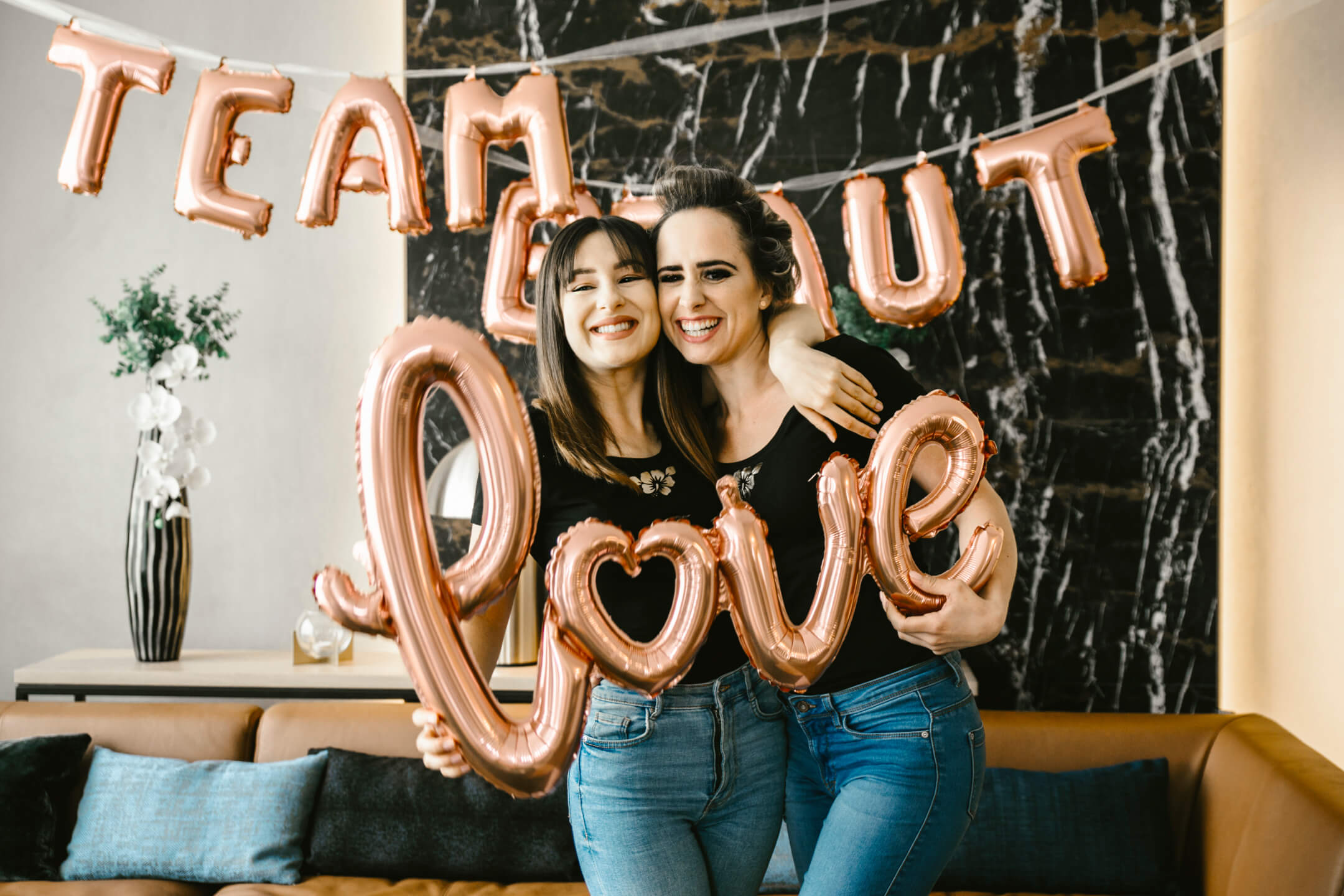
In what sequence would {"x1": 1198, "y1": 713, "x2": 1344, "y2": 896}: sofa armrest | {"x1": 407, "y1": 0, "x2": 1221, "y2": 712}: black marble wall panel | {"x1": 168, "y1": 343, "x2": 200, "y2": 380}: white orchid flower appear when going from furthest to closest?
{"x1": 407, "y1": 0, "x2": 1221, "y2": 712}: black marble wall panel → {"x1": 168, "y1": 343, "x2": 200, "y2": 380}: white orchid flower → {"x1": 1198, "y1": 713, "x2": 1344, "y2": 896}: sofa armrest

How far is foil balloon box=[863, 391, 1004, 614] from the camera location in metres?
0.70

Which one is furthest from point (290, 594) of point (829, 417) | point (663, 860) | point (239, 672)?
point (829, 417)

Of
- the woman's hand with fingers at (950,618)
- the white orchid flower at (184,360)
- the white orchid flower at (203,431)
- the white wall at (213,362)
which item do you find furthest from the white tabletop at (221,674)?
the woman's hand with fingers at (950,618)

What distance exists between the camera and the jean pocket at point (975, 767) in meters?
1.05

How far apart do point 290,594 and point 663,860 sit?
7.08 ft

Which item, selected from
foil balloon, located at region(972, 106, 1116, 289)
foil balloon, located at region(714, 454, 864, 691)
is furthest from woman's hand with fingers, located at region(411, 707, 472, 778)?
foil balloon, located at region(972, 106, 1116, 289)

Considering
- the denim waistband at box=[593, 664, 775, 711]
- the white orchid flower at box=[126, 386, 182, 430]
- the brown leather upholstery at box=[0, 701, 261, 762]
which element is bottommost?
the brown leather upholstery at box=[0, 701, 261, 762]

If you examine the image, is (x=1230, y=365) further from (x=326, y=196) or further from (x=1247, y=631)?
(x=326, y=196)

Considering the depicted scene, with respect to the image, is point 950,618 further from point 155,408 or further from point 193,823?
point 155,408

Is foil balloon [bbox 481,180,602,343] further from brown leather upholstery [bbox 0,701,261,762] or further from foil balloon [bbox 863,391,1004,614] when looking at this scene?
brown leather upholstery [bbox 0,701,261,762]

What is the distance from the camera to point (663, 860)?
40.1 inches

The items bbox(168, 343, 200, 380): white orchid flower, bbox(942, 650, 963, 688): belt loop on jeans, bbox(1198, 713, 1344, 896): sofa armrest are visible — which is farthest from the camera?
bbox(168, 343, 200, 380): white orchid flower

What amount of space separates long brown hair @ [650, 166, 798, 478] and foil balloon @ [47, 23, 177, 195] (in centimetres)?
60

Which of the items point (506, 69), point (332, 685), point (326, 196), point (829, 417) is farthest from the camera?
point (332, 685)
